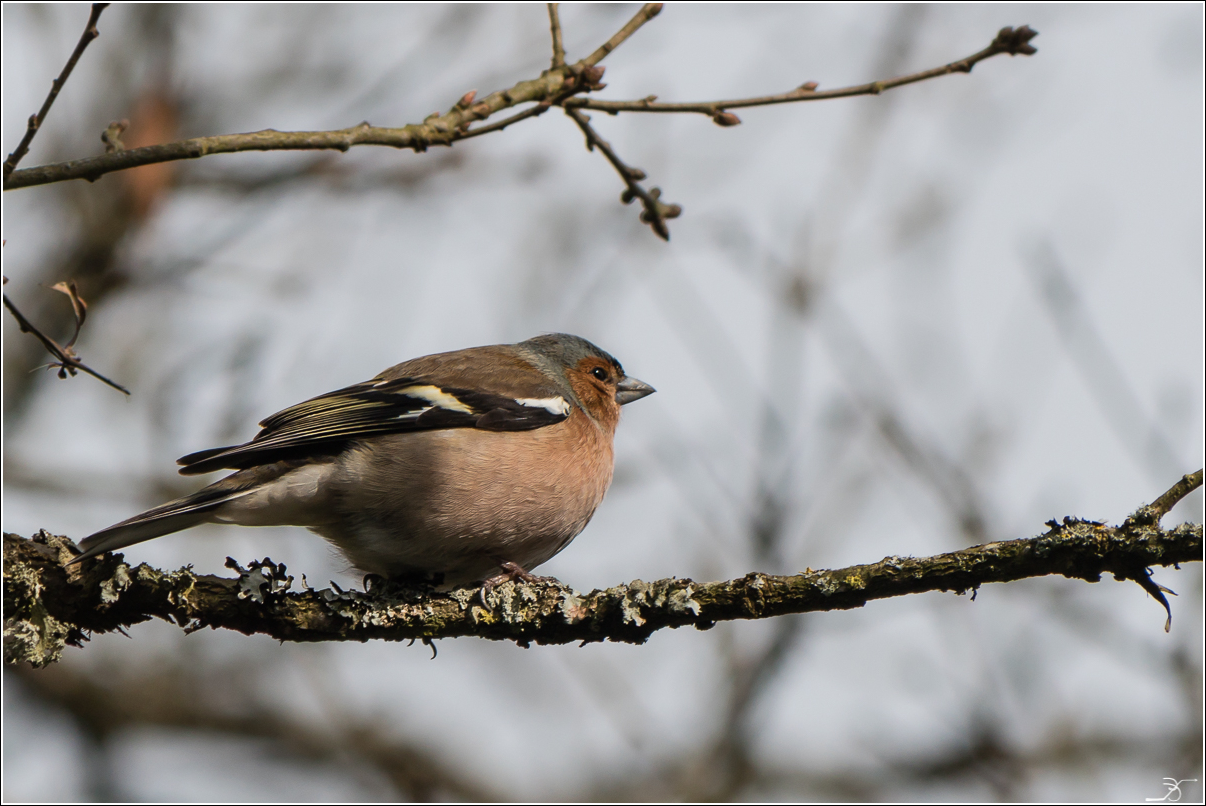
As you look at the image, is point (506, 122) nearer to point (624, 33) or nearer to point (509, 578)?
point (624, 33)

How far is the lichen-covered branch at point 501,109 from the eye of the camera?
3.12 meters

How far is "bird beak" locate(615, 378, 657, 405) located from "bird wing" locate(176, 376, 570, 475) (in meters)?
1.00

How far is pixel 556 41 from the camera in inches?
150

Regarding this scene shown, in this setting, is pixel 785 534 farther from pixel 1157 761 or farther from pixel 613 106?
pixel 613 106

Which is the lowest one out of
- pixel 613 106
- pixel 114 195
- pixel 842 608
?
pixel 842 608

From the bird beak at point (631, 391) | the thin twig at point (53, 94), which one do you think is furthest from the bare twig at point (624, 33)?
the bird beak at point (631, 391)

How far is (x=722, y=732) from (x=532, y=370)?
8.46 feet

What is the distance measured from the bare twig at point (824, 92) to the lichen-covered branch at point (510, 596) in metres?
1.50

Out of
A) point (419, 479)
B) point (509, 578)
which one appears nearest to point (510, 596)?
point (509, 578)

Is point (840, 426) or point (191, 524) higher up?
point (840, 426)

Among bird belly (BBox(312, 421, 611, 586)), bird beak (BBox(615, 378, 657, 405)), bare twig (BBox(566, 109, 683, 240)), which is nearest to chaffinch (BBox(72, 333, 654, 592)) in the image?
bird belly (BBox(312, 421, 611, 586))

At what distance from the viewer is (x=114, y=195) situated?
8227mm

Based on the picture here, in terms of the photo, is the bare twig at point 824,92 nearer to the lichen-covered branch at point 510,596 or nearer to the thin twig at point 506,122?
the thin twig at point 506,122

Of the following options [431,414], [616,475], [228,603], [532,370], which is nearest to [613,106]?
[228,603]
